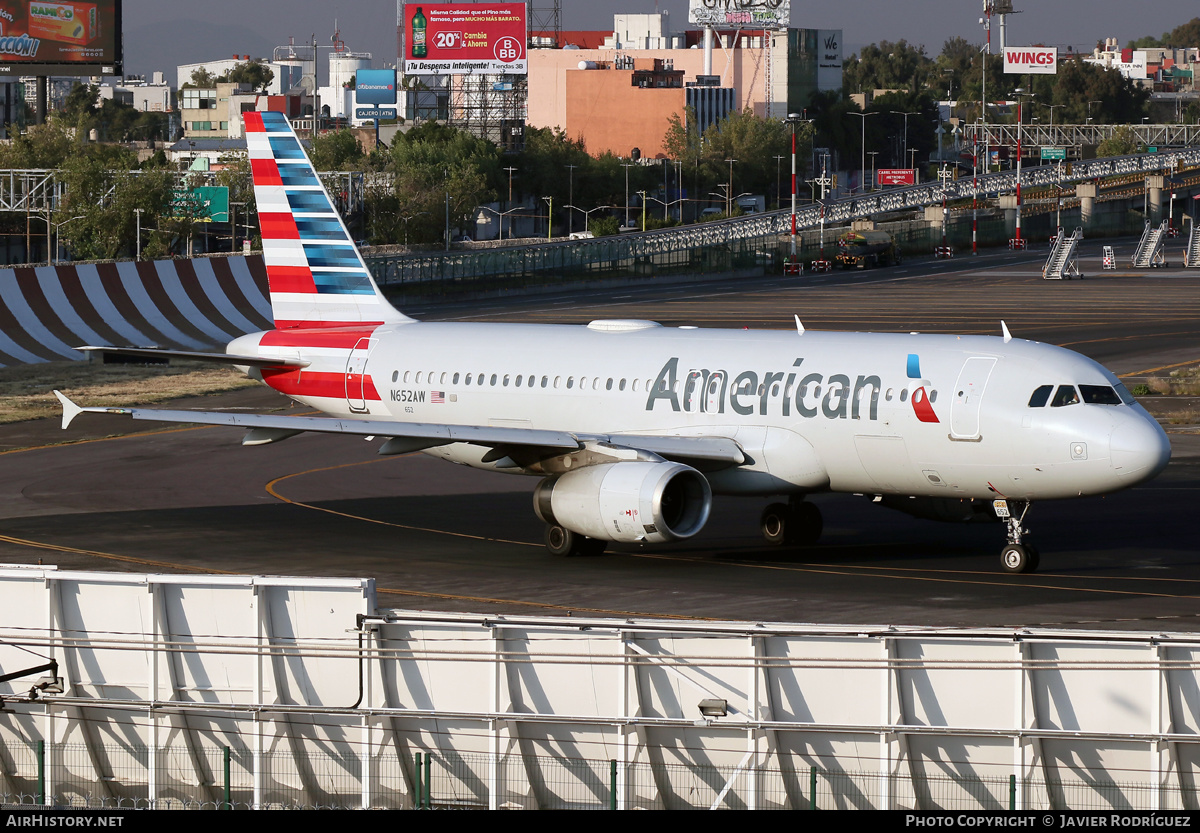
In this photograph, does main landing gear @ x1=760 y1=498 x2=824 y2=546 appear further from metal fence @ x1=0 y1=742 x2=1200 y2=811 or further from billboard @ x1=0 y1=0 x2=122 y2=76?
billboard @ x1=0 y1=0 x2=122 y2=76

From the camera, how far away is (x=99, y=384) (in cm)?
5981

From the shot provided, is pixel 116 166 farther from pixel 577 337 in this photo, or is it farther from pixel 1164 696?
pixel 1164 696

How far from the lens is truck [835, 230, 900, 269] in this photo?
13850 centimetres

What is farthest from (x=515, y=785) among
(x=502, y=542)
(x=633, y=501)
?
(x=502, y=542)

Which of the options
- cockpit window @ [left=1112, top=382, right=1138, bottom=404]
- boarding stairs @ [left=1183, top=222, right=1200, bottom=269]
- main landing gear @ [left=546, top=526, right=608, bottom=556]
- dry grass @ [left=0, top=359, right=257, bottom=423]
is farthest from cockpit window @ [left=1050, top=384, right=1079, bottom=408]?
boarding stairs @ [left=1183, top=222, right=1200, bottom=269]

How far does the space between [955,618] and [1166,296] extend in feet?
278

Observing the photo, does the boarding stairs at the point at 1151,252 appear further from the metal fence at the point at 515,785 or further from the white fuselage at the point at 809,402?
the metal fence at the point at 515,785

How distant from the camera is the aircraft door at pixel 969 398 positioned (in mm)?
30016

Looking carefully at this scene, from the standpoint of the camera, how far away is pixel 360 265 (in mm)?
41406

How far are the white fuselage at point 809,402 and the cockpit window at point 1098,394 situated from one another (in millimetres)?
95

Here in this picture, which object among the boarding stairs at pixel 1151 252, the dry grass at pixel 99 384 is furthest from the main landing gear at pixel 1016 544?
the boarding stairs at pixel 1151 252

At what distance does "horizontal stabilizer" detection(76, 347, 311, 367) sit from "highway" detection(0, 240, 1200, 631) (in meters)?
3.51

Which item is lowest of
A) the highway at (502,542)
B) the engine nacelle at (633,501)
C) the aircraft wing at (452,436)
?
the highway at (502,542)

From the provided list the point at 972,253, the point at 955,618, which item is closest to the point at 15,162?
the point at 972,253
